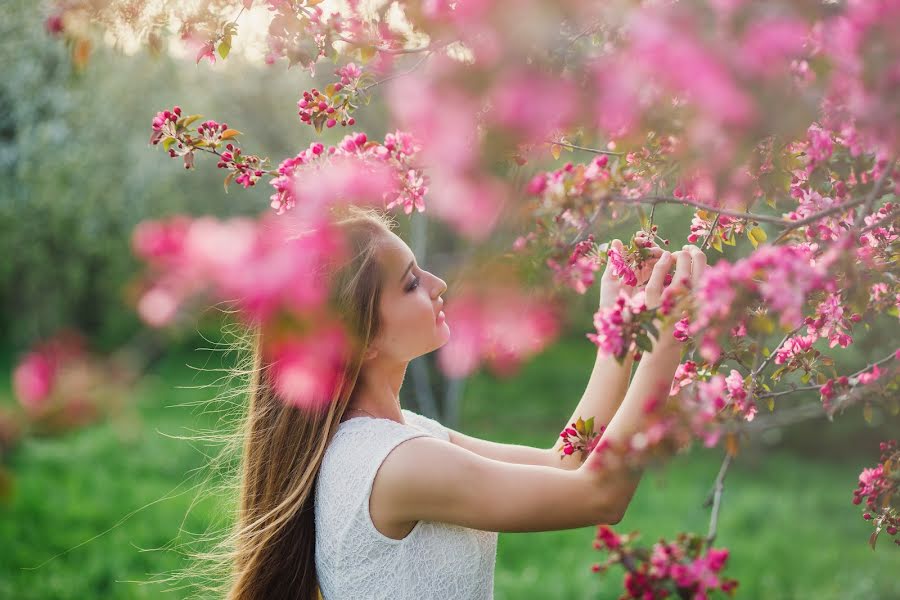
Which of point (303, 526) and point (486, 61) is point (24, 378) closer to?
point (486, 61)

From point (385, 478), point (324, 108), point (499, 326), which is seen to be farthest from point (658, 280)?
point (324, 108)

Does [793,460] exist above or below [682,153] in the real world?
below

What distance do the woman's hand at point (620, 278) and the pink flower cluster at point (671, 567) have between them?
2.02 feet

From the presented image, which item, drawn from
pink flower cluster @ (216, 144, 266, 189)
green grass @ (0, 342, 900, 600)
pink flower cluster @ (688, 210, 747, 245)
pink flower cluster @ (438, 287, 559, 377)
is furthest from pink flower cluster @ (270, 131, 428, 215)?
green grass @ (0, 342, 900, 600)

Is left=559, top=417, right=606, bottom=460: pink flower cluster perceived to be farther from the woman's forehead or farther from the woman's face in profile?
the woman's forehead

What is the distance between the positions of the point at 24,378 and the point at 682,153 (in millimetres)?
980

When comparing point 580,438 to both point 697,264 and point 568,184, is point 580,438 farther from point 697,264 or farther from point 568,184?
point 568,184

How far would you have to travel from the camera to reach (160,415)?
1126 centimetres

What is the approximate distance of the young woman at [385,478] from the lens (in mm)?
1850

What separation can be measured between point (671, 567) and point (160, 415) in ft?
35.2

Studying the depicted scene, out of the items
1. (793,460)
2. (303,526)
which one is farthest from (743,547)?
(303,526)

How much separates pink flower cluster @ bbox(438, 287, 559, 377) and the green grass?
190cm

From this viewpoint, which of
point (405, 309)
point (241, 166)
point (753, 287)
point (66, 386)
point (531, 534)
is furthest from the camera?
point (531, 534)

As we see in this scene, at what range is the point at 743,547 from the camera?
22.6 ft
